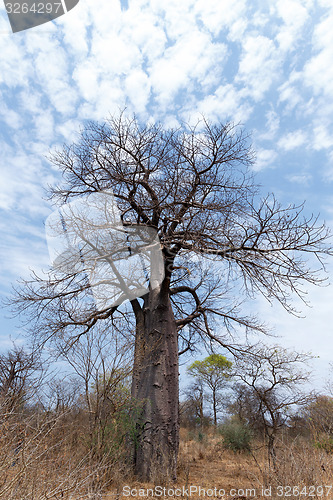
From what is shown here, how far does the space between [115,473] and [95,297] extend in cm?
325

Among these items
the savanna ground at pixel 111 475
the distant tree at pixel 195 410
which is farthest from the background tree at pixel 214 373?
the savanna ground at pixel 111 475

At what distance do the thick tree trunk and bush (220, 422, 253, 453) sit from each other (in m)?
5.46

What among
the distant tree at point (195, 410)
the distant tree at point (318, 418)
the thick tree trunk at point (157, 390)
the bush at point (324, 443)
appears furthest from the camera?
the distant tree at point (195, 410)

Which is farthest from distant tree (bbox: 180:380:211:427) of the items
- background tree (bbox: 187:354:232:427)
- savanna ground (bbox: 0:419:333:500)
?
savanna ground (bbox: 0:419:333:500)

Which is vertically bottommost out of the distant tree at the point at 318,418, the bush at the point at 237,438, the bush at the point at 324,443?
the bush at the point at 237,438

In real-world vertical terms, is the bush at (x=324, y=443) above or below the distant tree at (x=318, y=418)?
below

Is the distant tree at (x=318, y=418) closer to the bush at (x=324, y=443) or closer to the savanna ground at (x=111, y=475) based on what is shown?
the bush at (x=324, y=443)

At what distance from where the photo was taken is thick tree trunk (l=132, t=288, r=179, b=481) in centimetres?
500

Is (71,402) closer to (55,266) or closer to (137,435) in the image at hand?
(137,435)

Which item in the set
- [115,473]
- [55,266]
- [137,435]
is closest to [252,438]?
[137,435]

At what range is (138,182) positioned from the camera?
19.3ft

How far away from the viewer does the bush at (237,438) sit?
9.79 m

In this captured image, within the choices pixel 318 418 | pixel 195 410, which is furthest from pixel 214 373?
pixel 318 418

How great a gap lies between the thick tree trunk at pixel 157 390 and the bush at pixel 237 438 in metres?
5.46
